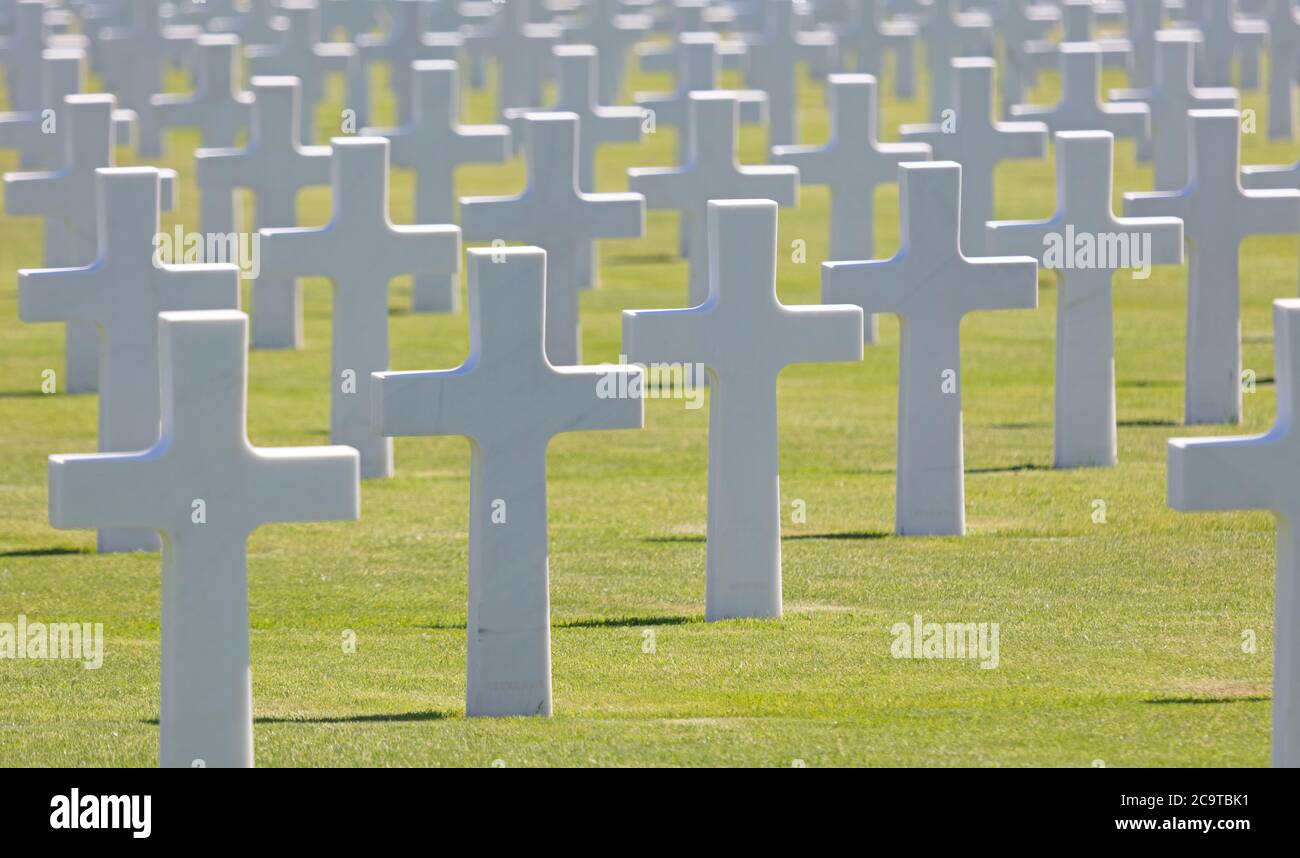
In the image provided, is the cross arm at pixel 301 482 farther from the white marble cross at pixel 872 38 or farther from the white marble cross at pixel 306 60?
the white marble cross at pixel 872 38

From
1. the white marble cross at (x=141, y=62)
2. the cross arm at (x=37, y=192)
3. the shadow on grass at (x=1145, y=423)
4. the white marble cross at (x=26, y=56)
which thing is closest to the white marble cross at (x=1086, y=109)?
the shadow on grass at (x=1145, y=423)

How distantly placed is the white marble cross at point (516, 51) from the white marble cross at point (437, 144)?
7.47 m

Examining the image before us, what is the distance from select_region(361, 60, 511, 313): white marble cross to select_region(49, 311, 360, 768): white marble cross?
9338 mm

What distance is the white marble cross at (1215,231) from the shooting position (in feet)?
39.7

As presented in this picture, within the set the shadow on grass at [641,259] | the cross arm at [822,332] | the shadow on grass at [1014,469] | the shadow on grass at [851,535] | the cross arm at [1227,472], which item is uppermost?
the cross arm at [1227,472]

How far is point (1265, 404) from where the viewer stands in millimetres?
12703

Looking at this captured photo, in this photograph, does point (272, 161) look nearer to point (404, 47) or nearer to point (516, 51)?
point (404, 47)

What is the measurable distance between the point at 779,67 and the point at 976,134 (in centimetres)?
807

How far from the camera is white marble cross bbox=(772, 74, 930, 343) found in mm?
14484

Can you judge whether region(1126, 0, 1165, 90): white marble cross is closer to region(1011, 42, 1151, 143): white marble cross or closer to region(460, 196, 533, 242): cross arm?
region(1011, 42, 1151, 143): white marble cross

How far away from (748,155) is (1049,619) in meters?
15.1

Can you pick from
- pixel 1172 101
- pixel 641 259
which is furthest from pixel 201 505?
pixel 641 259

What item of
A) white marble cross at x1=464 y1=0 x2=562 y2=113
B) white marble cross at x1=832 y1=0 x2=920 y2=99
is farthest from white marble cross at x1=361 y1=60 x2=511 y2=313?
white marble cross at x1=832 y1=0 x2=920 y2=99

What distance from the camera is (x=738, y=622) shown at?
854 centimetres
